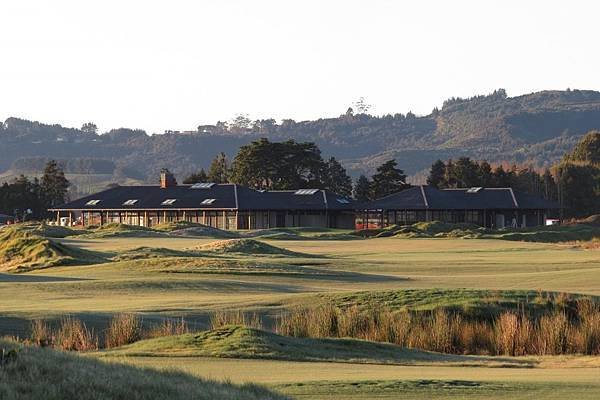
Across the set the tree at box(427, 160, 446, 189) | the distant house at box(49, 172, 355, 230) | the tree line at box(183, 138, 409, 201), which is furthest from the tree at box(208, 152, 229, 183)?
the tree at box(427, 160, 446, 189)

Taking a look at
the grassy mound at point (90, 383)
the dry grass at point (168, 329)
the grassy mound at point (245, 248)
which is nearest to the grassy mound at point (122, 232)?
the grassy mound at point (245, 248)

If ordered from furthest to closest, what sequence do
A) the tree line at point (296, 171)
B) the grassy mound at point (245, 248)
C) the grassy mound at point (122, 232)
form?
the tree line at point (296, 171) → the grassy mound at point (122, 232) → the grassy mound at point (245, 248)

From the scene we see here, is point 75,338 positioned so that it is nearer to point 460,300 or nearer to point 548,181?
point 460,300

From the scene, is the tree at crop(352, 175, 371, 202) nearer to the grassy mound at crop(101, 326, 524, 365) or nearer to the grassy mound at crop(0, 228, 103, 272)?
the grassy mound at crop(0, 228, 103, 272)

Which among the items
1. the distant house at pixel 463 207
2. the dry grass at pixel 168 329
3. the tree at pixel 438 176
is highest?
the tree at pixel 438 176

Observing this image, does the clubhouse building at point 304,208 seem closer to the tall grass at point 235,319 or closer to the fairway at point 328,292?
the fairway at point 328,292

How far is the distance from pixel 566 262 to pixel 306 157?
3211 inches

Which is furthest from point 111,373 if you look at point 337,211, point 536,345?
point 337,211

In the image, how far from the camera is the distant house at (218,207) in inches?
4417

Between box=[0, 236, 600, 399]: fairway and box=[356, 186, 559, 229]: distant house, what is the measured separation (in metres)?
33.1

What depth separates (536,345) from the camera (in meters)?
23.1

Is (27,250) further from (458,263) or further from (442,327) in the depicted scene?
(442,327)

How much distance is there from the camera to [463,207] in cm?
10944

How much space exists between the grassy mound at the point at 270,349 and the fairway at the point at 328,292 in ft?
1.63
